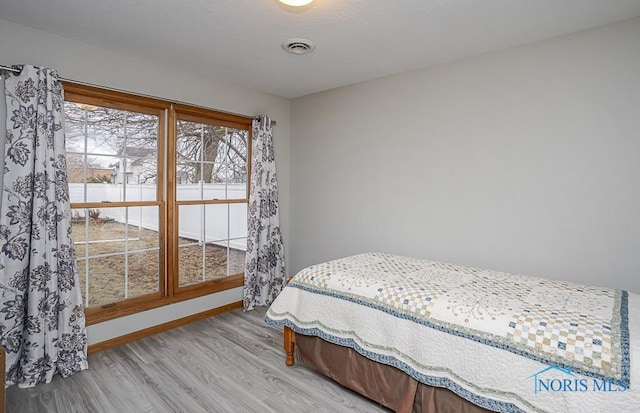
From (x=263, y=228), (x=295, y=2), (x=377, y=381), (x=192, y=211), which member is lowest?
(x=377, y=381)

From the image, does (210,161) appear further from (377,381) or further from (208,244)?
(377,381)

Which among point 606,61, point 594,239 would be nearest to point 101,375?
point 594,239

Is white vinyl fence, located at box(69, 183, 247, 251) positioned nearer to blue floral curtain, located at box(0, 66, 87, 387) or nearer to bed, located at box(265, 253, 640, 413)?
blue floral curtain, located at box(0, 66, 87, 387)

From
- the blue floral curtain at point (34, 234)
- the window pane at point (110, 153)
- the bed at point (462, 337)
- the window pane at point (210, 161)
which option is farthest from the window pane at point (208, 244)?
the bed at point (462, 337)

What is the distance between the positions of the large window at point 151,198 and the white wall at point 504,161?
1158mm

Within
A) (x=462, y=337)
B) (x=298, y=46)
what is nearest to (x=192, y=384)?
(x=462, y=337)

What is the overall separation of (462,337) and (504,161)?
156 cm

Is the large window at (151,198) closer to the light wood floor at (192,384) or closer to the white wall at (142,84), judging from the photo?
the white wall at (142,84)

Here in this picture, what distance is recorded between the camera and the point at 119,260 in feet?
9.64

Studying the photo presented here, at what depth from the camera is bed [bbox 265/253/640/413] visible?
4.61ft

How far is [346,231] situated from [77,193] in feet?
8.11

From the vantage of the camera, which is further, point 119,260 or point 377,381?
point 119,260

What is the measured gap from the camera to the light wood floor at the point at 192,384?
208cm

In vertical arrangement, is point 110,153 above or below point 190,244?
above
